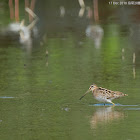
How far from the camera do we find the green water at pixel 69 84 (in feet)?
29.0

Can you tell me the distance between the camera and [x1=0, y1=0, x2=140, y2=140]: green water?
883 cm

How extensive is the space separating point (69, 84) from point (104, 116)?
3.02 meters

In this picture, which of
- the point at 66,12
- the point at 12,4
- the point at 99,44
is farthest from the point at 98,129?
the point at 12,4

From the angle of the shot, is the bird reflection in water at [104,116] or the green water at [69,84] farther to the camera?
the bird reflection in water at [104,116]

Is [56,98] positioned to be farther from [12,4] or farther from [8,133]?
[12,4]

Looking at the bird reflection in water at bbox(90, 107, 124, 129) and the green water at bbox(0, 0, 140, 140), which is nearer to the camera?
the green water at bbox(0, 0, 140, 140)

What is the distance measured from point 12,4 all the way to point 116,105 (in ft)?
81.0

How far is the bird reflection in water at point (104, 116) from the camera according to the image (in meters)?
9.23

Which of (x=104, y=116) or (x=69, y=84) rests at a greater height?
(x=69, y=84)

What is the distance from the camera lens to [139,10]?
30.9m

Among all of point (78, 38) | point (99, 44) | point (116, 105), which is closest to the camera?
point (116, 105)

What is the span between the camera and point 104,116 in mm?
9602

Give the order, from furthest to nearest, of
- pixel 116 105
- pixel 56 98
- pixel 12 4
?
pixel 12 4, pixel 56 98, pixel 116 105

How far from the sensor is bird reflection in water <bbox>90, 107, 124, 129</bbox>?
923 centimetres
